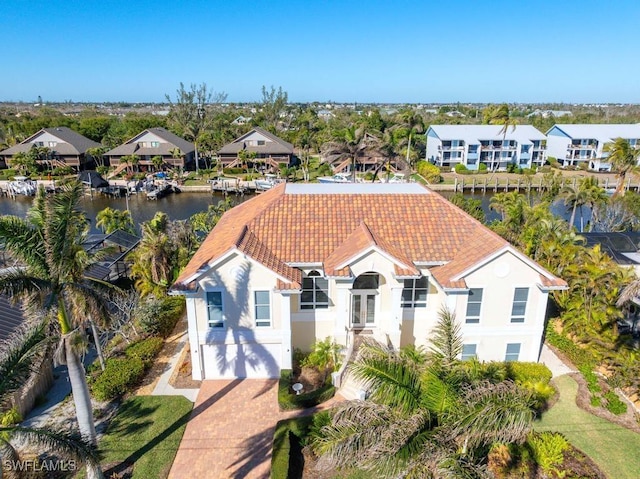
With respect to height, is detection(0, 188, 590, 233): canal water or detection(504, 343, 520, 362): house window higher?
detection(504, 343, 520, 362): house window

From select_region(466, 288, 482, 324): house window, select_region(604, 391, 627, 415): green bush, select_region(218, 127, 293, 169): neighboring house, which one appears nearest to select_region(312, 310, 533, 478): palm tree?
select_region(466, 288, 482, 324): house window

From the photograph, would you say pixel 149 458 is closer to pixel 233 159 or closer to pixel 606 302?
pixel 606 302

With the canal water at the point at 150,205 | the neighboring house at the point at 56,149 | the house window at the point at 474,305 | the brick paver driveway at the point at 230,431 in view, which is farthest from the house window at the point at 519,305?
the neighboring house at the point at 56,149

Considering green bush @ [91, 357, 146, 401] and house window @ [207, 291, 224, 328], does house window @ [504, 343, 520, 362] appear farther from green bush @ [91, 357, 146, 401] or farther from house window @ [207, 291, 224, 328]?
green bush @ [91, 357, 146, 401]

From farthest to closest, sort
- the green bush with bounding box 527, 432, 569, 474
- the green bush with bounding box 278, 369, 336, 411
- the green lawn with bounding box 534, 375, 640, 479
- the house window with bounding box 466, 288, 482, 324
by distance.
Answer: the house window with bounding box 466, 288, 482, 324 < the green bush with bounding box 278, 369, 336, 411 < the green lawn with bounding box 534, 375, 640, 479 < the green bush with bounding box 527, 432, 569, 474

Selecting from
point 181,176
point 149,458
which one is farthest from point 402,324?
point 181,176

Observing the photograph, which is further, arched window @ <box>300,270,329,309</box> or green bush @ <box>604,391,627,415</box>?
arched window @ <box>300,270,329,309</box>

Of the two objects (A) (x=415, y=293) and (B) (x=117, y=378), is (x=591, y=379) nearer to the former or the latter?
(A) (x=415, y=293)

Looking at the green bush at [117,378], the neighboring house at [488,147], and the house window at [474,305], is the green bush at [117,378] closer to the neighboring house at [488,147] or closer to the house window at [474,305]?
the house window at [474,305]
